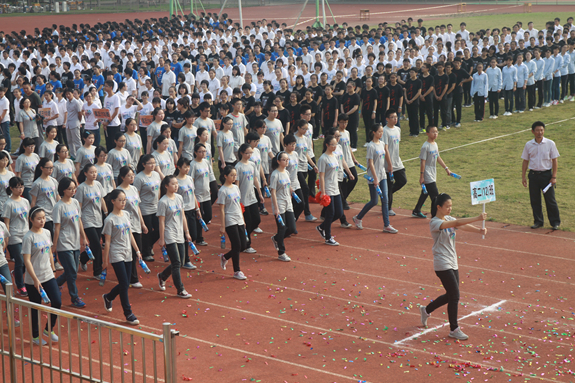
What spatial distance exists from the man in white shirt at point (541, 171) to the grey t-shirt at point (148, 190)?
258 inches

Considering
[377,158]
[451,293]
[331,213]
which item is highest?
[377,158]

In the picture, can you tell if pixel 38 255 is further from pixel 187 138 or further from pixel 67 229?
pixel 187 138

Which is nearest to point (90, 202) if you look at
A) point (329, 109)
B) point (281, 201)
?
point (281, 201)

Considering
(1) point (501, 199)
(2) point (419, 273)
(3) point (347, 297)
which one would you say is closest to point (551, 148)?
(1) point (501, 199)

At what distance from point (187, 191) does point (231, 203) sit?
37.9 inches

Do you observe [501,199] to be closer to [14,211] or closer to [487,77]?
[487,77]

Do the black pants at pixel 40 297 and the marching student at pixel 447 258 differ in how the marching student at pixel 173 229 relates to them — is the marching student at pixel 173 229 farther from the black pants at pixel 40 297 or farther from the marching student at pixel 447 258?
the marching student at pixel 447 258

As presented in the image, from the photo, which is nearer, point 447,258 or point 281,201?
point 447,258

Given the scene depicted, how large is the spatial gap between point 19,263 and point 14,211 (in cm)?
79

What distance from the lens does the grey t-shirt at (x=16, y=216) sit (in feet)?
31.4

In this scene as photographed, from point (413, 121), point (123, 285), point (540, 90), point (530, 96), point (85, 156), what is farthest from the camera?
point (540, 90)

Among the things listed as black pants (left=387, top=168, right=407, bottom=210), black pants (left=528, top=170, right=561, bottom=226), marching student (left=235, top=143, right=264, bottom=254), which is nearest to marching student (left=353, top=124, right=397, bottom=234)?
black pants (left=387, top=168, right=407, bottom=210)

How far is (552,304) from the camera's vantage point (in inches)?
372

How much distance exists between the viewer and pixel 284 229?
11.3 metres
